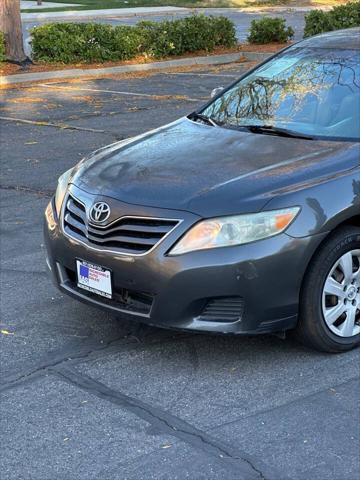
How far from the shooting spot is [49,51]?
61.5 ft

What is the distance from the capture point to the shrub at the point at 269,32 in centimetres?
2178

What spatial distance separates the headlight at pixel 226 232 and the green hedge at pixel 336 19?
17.0 m

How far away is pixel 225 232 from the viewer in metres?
4.23

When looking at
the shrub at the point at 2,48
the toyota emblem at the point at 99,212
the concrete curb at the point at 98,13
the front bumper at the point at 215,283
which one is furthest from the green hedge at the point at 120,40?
the front bumper at the point at 215,283

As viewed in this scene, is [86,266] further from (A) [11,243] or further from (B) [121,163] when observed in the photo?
(A) [11,243]

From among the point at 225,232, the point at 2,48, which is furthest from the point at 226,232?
the point at 2,48

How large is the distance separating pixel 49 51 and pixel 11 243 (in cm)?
1287

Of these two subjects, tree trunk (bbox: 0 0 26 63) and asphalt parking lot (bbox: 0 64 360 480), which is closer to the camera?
asphalt parking lot (bbox: 0 64 360 480)

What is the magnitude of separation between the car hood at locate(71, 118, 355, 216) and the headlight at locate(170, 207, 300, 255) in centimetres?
5

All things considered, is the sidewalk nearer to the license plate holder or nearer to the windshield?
the windshield

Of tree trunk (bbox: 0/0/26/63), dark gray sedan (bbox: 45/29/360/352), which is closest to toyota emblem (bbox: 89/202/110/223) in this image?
dark gray sedan (bbox: 45/29/360/352)

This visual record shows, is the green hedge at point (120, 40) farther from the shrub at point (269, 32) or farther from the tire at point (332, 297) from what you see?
the tire at point (332, 297)

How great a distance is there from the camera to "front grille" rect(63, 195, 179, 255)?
14.2 ft

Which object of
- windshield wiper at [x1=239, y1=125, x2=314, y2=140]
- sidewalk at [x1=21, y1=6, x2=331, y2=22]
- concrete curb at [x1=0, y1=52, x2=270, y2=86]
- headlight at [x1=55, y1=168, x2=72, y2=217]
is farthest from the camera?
sidewalk at [x1=21, y1=6, x2=331, y2=22]
